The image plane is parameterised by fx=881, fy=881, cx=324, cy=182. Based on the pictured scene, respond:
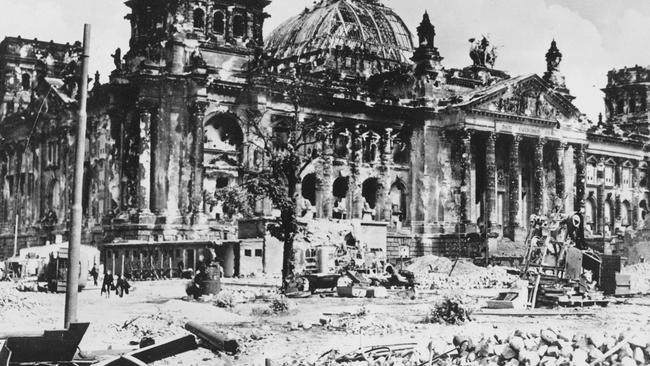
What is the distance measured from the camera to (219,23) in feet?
186

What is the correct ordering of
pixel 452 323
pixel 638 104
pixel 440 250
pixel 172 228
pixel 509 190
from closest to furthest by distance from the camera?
pixel 452 323 → pixel 172 228 → pixel 440 250 → pixel 509 190 → pixel 638 104

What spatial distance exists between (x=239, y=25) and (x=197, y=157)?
9.83m

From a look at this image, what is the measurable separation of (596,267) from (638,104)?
53.9m

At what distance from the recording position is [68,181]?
63531 mm

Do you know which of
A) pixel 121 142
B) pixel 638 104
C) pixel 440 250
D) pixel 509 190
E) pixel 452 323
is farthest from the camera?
pixel 638 104

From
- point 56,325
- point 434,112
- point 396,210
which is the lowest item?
point 56,325

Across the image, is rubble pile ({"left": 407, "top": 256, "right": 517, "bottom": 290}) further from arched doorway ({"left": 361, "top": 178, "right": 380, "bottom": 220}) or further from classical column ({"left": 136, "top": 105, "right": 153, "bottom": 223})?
classical column ({"left": 136, "top": 105, "right": 153, "bottom": 223})

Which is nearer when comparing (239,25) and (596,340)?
(596,340)

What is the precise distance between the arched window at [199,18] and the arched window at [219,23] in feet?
3.04

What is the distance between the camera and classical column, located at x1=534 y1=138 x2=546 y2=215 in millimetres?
67000

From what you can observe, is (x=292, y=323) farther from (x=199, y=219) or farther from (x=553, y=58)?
(x=553, y=58)

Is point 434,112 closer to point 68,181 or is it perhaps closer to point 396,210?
point 396,210

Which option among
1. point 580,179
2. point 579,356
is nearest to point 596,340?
point 579,356

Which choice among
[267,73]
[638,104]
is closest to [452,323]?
[267,73]
